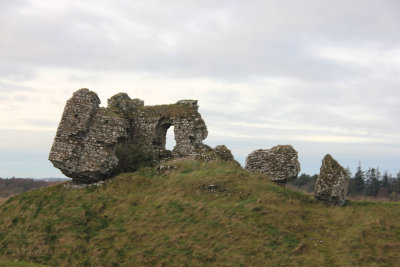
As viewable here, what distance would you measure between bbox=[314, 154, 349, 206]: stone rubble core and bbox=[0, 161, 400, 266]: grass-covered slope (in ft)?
1.62

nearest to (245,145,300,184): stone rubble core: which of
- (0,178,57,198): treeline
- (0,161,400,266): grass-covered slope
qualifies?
(0,161,400,266): grass-covered slope

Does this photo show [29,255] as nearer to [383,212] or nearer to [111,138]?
[111,138]

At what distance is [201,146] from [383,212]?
11014 mm

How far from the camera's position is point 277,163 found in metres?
19.4

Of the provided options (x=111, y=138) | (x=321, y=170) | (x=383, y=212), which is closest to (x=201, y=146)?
(x=111, y=138)

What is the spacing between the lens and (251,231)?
14.0 metres

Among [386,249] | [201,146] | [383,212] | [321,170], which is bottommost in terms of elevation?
[386,249]

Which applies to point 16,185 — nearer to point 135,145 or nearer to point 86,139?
point 135,145

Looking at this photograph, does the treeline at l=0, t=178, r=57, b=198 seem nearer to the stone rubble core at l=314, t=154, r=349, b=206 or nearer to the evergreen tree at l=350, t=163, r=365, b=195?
the evergreen tree at l=350, t=163, r=365, b=195

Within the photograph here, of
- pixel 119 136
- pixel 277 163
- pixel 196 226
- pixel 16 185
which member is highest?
pixel 119 136

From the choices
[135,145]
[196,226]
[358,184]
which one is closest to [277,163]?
[196,226]

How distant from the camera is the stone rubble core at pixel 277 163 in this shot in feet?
62.5

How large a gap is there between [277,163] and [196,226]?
6.99 metres

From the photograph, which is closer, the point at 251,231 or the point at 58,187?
the point at 251,231
